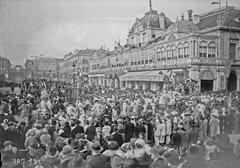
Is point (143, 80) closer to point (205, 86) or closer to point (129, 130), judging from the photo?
point (205, 86)

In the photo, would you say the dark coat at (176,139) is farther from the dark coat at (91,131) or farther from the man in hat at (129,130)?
the dark coat at (91,131)

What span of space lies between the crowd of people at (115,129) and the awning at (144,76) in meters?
0.39

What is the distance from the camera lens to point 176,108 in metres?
5.82

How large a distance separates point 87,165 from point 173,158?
0.97m

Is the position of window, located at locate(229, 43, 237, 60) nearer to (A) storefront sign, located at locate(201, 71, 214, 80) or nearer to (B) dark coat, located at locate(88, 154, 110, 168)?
(A) storefront sign, located at locate(201, 71, 214, 80)

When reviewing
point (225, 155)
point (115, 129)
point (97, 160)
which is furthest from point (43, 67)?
point (225, 155)

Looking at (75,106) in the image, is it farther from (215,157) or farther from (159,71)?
(215,157)

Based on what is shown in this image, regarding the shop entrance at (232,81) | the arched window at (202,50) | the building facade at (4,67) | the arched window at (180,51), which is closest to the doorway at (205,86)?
the shop entrance at (232,81)

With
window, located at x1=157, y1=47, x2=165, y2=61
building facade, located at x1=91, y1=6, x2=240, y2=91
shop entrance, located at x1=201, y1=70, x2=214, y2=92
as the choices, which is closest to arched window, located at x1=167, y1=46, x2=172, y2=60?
building facade, located at x1=91, y1=6, x2=240, y2=91

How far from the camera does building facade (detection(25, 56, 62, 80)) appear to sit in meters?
4.32

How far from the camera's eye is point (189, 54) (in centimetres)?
657

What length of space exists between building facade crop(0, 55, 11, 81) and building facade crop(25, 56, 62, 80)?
43cm

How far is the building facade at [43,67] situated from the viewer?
4315mm

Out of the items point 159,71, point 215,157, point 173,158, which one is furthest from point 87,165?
point 159,71
